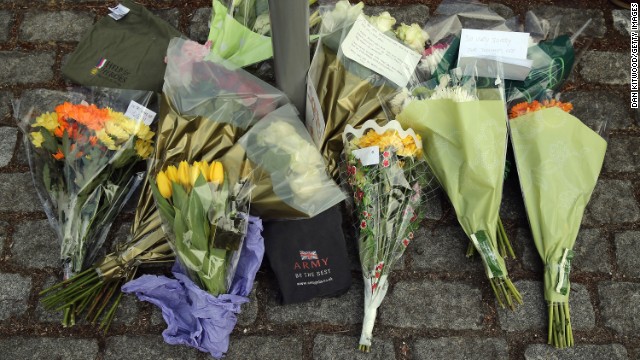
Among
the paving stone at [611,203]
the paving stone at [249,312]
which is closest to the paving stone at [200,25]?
the paving stone at [249,312]

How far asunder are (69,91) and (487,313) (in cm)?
236

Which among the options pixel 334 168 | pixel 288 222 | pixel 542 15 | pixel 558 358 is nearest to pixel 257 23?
pixel 334 168

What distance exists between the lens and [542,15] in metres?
3.69

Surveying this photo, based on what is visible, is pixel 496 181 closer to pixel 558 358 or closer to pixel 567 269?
pixel 567 269

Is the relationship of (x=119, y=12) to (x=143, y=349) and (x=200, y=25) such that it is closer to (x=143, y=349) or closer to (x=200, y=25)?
(x=200, y=25)

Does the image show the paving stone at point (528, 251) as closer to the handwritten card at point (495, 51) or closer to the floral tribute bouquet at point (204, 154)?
the handwritten card at point (495, 51)

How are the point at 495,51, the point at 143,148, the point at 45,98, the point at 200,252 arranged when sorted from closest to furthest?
the point at 200,252 < the point at 143,148 < the point at 495,51 < the point at 45,98

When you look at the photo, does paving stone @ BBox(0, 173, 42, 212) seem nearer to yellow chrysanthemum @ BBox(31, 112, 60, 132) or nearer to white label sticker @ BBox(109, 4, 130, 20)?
yellow chrysanthemum @ BBox(31, 112, 60, 132)

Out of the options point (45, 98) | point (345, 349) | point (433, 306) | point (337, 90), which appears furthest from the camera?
point (45, 98)

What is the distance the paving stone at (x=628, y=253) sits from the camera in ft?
9.54

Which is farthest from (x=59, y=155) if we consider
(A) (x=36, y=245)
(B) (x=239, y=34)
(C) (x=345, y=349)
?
(C) (x=345, y=349)

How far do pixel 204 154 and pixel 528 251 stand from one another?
1567 millimetres

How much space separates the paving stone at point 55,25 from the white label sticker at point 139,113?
0.86 meters

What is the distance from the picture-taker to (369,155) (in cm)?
271
